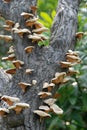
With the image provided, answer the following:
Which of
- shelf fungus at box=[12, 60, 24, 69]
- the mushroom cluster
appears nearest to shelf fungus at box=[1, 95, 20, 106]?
the mushroom cluster

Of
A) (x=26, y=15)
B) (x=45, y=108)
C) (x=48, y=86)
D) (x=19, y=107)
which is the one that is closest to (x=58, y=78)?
(x=48, y=86)

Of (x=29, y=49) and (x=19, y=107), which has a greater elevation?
(x=29, y=49)

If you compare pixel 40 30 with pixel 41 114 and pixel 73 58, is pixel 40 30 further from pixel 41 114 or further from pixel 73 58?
pixel 41 114

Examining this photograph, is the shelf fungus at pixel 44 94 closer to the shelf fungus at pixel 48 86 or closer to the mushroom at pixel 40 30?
the shelf fungus at pixel 48 86

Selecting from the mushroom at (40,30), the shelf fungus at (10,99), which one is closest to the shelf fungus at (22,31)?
the mushroom at (40,30)

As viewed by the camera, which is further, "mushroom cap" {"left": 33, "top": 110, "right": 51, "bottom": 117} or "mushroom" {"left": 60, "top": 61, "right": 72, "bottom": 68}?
"mushroom" {"left": 60, "top": 61, "right": 72, "bottom": 68}

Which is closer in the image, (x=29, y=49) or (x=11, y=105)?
(x=11, y=105)

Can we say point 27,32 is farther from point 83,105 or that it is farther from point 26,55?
point 83,105

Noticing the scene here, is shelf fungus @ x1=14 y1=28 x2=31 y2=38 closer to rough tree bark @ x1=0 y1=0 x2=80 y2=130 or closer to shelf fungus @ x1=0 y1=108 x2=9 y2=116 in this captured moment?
rough tree bark @ x1=0 y1=0 x2=80 y2=130

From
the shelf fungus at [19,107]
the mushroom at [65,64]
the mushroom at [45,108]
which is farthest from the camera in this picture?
the mushroom at [65,64]
